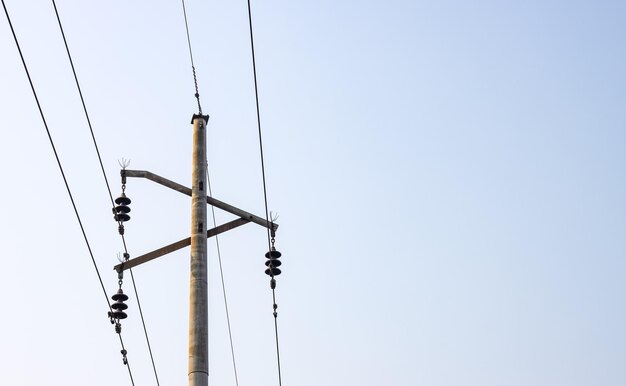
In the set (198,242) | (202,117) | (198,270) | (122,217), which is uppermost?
(202,117)

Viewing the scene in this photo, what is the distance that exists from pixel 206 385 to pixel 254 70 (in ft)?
14.4

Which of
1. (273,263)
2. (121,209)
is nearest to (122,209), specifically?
(121,209)

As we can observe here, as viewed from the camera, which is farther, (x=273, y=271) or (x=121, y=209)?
(x=273, y=271)

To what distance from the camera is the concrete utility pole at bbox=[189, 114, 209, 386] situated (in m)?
15.3

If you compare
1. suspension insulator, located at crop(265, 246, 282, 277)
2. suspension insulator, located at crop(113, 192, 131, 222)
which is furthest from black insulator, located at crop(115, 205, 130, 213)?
suspension insulator, located at crop(265, 246, 282, 277)

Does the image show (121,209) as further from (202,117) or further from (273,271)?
(273,271)

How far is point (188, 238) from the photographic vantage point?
661 inches

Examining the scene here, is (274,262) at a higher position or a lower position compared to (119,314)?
higher

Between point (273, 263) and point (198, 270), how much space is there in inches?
69.5

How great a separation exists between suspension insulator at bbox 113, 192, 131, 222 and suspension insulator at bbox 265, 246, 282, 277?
2319mm

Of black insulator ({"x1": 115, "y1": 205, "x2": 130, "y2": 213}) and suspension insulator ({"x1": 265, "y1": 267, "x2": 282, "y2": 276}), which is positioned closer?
black insulator ({"x1": 115, "y1": 205, "x2": 130, "y2": 213})

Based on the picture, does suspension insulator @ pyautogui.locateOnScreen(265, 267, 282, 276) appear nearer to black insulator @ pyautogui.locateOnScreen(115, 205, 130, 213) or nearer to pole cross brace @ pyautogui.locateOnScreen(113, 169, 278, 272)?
pole cross brace @ pyautogui.locateOnScreen(113, 169, 278, 272)

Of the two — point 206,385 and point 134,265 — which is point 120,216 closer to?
point 134,265

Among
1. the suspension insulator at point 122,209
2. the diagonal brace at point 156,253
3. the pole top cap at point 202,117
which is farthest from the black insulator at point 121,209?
the pole top cap at point 202,117
